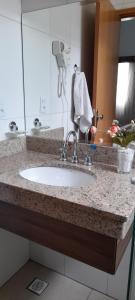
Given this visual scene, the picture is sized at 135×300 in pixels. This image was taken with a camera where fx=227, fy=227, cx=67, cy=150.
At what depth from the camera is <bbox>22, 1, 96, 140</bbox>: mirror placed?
1.37m

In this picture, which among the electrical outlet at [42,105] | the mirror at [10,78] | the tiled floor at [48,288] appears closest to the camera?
the mirror at [10,78]

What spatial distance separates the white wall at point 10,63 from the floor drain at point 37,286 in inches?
40.5

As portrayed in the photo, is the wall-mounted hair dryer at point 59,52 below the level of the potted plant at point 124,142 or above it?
above

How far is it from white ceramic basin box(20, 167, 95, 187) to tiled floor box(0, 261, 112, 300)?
2.62 feet

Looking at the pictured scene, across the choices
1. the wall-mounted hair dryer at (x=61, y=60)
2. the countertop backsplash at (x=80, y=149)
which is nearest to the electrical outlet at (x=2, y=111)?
the countertop backsplash at (x=80, y=149)

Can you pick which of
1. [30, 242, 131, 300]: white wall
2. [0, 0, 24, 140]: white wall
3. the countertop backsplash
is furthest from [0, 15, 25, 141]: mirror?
[30, 242, 131, 300]: white wall

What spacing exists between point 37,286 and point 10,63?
1.49 metres

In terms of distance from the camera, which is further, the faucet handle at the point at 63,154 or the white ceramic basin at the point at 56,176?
the faucet handle at the point at 63,154

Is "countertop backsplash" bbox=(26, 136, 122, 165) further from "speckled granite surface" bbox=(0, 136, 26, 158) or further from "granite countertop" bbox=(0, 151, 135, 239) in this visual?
"granite countertop" bbox=(0, 151, 135, 239)

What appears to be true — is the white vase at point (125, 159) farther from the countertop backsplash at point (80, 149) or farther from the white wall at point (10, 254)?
the white wall at point (10, 254)

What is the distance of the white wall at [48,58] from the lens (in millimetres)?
1399

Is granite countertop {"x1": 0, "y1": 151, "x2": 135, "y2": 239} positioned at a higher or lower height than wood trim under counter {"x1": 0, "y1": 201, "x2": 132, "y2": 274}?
higher

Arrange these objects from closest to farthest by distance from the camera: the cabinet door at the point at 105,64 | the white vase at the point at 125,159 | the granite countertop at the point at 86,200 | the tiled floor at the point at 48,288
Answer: the granite countertop at the point at 86,200
the white vase at the point at 125,159
the cabinet door at the point at 105,64
the tiled floor at the point at 48,288

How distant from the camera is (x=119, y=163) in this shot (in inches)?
46.4
